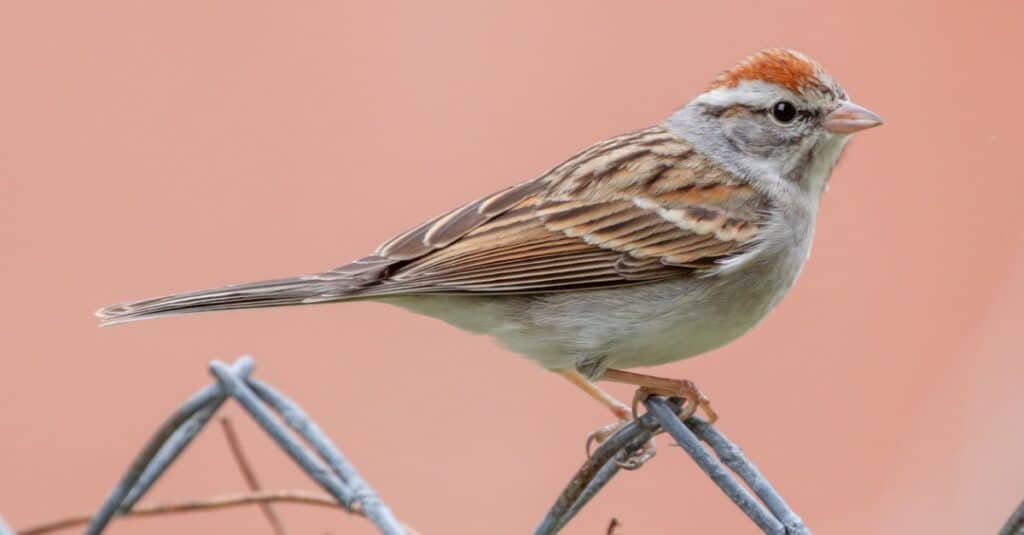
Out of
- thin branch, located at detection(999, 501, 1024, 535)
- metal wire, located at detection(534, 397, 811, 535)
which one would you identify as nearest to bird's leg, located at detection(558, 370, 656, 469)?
metal wire, located at detection(534, 397, 811, 535)

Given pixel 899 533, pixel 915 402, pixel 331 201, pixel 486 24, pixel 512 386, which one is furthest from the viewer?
pixel 486 24

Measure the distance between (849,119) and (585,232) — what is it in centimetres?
53

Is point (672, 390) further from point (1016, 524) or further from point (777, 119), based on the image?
point (1016, 524)

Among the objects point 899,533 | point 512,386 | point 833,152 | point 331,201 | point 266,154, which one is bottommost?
point 899,533

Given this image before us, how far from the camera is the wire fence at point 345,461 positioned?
5.05 ft

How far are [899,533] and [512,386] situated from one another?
1138mm

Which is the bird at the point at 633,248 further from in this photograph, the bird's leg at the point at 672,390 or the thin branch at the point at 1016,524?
the thin branch at the point at 1016,524

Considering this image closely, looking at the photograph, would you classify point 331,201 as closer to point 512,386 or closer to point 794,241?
point 512,386

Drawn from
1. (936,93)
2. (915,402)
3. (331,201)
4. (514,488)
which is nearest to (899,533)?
A: (915,402)

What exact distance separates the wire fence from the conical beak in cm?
87

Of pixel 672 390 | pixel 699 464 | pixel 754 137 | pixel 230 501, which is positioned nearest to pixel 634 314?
pixel 672 390

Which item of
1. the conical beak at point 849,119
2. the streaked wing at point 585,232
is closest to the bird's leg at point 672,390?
the streaked wing at point 585,232

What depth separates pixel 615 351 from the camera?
2.50 m

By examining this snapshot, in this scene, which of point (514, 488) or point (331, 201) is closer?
point (514, 488)
